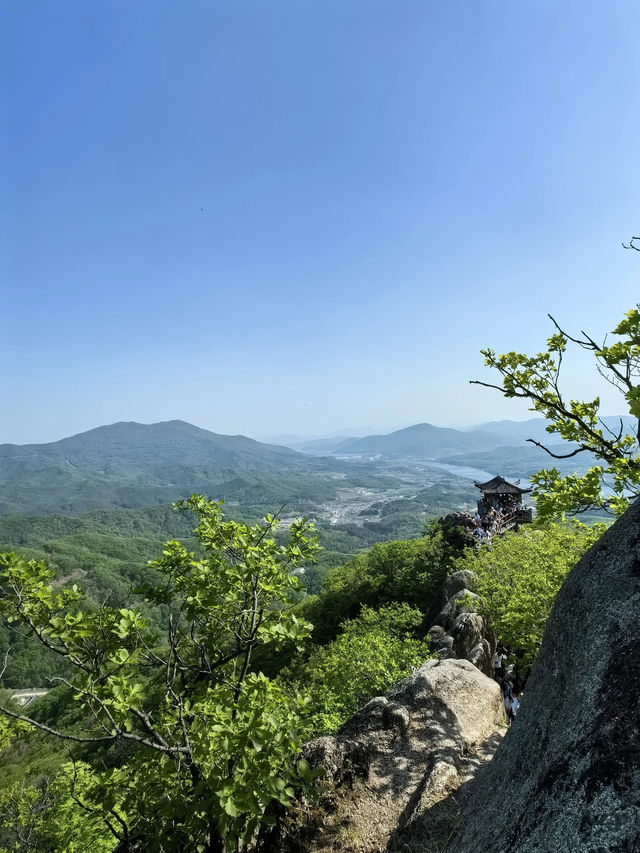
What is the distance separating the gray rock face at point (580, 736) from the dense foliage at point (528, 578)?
6.62m

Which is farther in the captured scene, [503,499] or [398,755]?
[503,499]

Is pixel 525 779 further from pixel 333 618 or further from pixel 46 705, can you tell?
pixel 46 705

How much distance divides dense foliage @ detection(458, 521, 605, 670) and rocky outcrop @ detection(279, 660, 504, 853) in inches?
73.3

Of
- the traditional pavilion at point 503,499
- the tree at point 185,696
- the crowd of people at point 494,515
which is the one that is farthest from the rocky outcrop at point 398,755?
the traditional pavilion at point 503,499

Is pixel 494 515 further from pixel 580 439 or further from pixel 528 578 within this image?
pixel 580 439

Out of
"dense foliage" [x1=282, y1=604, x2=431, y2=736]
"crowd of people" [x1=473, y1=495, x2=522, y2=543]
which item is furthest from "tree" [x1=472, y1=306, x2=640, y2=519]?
"crowd of people" [x1=473, y1=495, x2=522, y2=543]

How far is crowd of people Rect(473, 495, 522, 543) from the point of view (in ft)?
107

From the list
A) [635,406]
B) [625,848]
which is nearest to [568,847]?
[625,848]

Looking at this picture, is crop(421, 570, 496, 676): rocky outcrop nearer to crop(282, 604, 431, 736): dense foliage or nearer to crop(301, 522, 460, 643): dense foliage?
crop(282, 604, 431, 736): dense foliage

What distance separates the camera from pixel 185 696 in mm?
6863

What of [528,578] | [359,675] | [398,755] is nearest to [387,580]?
[359,675]

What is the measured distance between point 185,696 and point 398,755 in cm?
492

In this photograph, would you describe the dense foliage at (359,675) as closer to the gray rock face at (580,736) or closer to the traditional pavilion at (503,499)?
the gray rock face at (580,736)

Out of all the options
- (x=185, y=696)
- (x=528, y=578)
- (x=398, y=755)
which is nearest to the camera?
(x=185, y=696)
